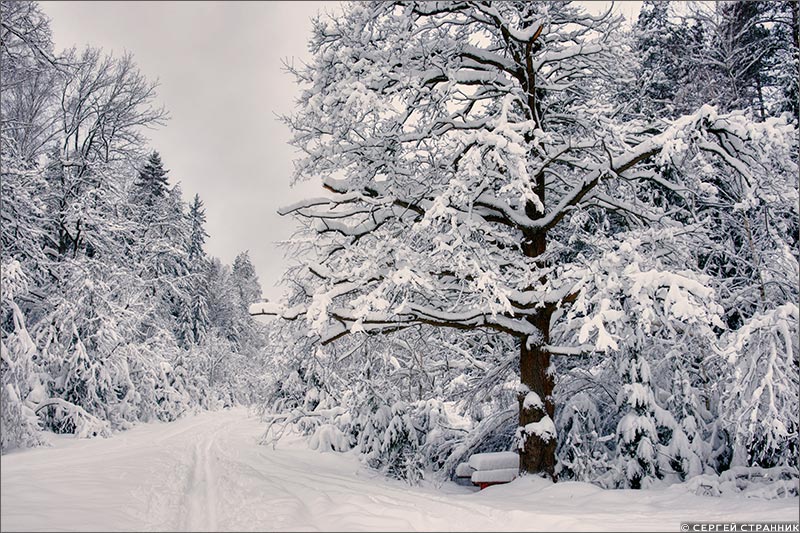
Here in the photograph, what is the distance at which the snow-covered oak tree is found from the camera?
7.88 metres

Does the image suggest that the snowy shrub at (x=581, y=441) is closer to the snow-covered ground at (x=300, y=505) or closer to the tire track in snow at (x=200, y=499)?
the snow-covered ground at (x=300, y=505)

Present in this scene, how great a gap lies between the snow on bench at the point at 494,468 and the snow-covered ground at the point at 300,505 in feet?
0.91

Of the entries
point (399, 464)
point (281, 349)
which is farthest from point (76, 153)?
point (399, 464)

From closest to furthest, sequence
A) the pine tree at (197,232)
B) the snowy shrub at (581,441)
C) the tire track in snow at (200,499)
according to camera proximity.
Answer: the tire track in snow at (200,499), the snowy shrub at (581,441), the pine tree at (197,232)

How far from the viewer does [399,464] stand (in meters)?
10.9

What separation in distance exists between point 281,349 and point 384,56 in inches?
274

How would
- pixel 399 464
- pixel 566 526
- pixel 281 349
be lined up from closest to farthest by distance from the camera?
pixel 566 526 < pixel 399 464 < pixel 281 349

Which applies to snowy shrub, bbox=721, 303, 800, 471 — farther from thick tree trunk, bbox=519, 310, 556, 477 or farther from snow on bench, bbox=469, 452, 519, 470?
snow on bench, bbox=469, 452, 519, 470

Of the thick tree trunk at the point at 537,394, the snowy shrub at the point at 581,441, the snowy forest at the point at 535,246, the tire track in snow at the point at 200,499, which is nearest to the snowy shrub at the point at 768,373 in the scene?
the snowy forest at the point at 535,246

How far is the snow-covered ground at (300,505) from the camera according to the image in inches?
200

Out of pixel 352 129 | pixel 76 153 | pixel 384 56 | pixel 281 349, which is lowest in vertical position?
pixel 281 349

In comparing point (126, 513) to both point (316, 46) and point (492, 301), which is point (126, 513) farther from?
point (316, 46)

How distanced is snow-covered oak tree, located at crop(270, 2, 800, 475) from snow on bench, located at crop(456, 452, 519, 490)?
38 cm

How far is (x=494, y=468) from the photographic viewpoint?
9273 millimetres
